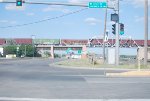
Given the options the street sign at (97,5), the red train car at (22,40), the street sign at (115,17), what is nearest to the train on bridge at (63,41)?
the red train car at (22,40)

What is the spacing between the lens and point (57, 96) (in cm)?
1379

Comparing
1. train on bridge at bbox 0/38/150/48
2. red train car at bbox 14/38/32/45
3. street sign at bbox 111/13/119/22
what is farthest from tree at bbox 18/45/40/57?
street sign at bbox 111/13/119/22

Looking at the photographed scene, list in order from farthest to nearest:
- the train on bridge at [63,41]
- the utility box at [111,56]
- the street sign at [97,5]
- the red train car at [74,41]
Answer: the red train car at [74,41], the train on bridge at [63,41], the utility box at [111,56], the street sign at [97,5]

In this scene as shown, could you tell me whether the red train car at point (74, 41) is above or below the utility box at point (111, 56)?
above

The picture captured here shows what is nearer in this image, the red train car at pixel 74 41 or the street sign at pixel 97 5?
the street sign at pixel 97 5

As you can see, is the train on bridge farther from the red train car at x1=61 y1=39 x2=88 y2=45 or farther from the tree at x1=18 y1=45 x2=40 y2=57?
the tree at x1=18 y1=45 x2=40 y2=57

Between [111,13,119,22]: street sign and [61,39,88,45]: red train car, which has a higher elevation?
[111,13,119,22]: street sign

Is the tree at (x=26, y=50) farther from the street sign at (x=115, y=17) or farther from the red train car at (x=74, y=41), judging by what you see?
the street sign at (x=115, y=17)

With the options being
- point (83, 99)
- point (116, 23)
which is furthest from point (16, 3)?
point (83, 99)

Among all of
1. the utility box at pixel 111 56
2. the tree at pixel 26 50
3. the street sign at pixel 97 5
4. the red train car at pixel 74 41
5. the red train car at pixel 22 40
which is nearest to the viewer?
the street sign at pixel 97 5

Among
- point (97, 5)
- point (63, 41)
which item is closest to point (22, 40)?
point (63, 41)

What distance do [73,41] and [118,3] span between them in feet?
384

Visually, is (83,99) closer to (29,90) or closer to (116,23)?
(29,90)

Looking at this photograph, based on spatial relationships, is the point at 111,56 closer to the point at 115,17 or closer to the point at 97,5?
the point at 115,17
